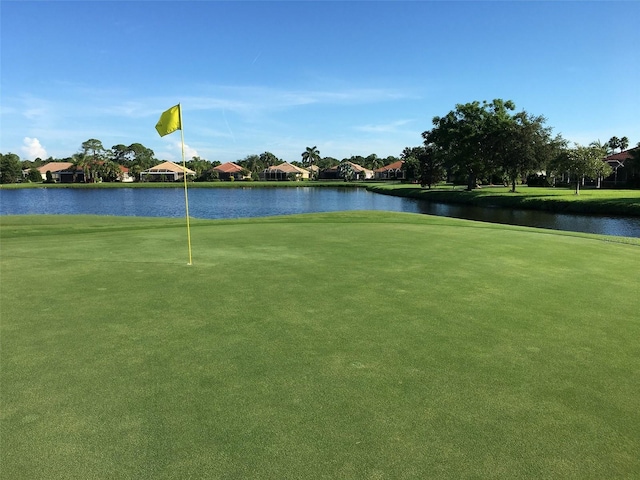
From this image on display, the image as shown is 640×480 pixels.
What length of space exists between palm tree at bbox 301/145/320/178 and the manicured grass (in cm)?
16044

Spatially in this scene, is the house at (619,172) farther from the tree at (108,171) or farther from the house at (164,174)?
the tree at (108,171)

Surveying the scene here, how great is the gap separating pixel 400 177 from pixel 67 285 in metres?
139

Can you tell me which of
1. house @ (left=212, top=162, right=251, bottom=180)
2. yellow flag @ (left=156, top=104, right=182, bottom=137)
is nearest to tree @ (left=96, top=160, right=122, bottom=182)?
house @ (left=212, top=162, right=251, bottom=180)

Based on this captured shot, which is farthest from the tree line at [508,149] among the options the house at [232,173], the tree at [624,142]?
the house at [232,173]

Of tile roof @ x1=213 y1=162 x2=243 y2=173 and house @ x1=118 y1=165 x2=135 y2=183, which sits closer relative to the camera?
house @ x1=118 y1=165 x2=135 y2=183

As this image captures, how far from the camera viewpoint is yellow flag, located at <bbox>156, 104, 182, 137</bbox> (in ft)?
28.4

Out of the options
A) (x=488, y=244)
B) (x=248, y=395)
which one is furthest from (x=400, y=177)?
(x=248, y=395)

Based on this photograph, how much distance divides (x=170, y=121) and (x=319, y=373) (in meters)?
6.71

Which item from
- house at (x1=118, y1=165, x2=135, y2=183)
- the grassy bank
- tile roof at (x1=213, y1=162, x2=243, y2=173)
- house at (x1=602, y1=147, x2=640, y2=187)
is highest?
tile roof at (x1=213, y1=162, x2=243, y2=173)

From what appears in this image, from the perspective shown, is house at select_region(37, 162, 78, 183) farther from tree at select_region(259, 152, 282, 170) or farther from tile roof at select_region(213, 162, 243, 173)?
tree at select_region(259, 152, 282, 170)

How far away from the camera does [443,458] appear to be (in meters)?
2.70

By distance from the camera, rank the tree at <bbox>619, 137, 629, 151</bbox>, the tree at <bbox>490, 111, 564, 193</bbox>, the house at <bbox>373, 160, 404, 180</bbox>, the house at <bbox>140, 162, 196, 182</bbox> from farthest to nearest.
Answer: the house at <bbox>373, 160, 404, 180</bbox> < the house at <bbox>140, 162, 196, 182</bbox> < the tree at <bbox>619, 137, 629, 151</bbox> < the tree at <bbox>490, 111, 564, 193</bbox>

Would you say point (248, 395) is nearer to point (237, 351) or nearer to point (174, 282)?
point (237, 351)

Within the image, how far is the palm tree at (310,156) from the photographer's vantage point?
540ft
